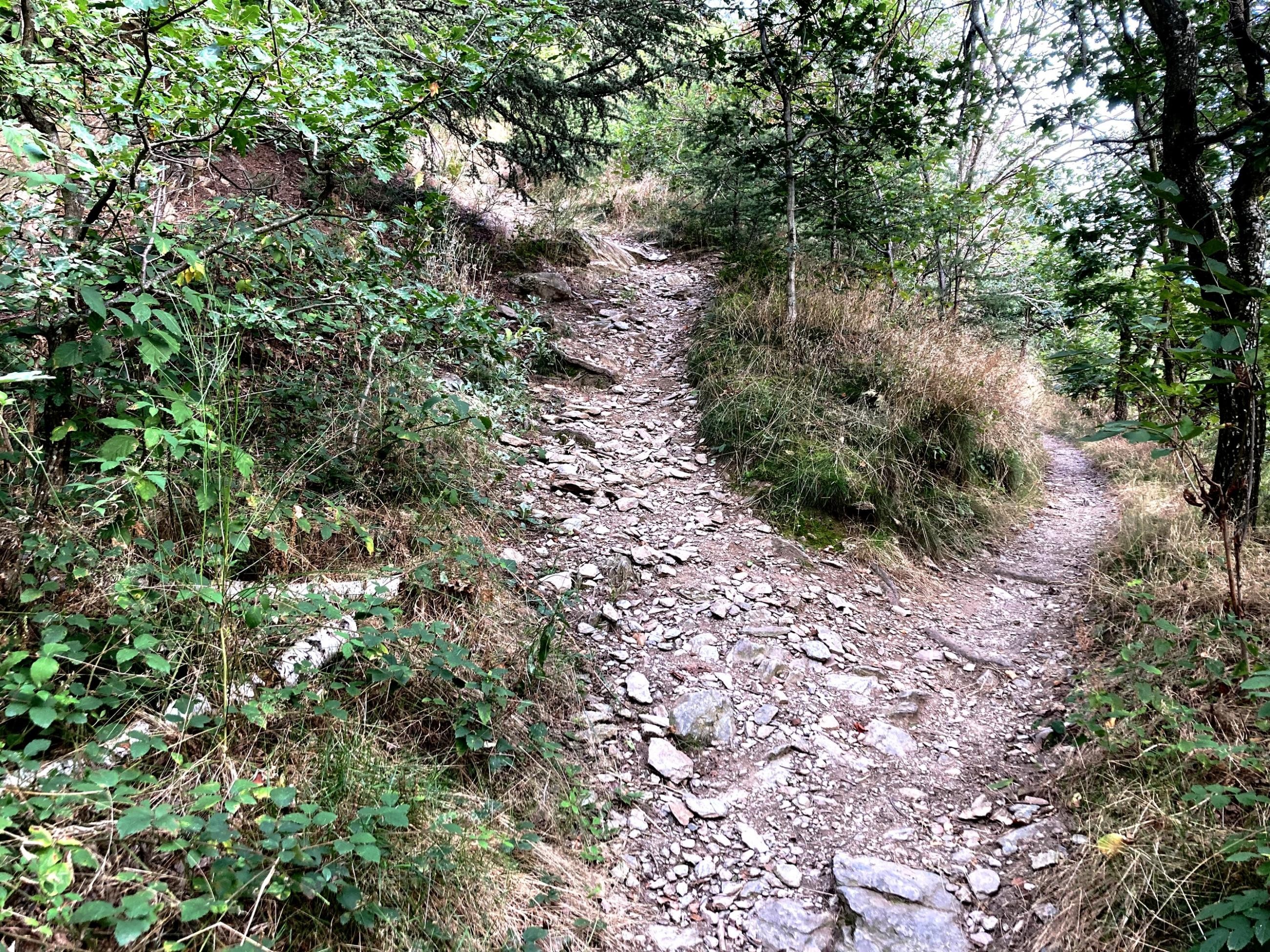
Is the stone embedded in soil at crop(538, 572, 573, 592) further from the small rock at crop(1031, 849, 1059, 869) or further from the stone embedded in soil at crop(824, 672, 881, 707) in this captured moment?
the small rock at crop(1031, 849, 1059, 869)

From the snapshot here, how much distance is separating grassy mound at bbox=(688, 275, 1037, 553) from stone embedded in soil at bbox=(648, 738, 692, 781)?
228 cm

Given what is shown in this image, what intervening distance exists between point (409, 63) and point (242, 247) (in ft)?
6.88

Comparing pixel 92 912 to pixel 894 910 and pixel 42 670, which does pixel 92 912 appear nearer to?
pixel 42 670

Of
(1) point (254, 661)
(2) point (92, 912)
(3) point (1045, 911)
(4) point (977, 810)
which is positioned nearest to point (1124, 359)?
(4) point (977, 810)

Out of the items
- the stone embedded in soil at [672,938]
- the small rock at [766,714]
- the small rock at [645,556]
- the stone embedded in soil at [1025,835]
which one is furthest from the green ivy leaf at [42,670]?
the stone embedded in soil at [1025,835]

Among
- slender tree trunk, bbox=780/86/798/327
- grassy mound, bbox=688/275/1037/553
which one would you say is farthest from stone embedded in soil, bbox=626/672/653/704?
slender tree trunk, bbox=780/86/798/327

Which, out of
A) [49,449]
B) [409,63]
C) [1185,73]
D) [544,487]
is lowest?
[544,487]

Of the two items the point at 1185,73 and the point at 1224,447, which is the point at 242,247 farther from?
the point at 1224,447

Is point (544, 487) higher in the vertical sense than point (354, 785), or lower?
higher

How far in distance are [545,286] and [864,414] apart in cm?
447

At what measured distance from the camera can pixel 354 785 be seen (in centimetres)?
188

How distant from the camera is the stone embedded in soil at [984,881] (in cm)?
225

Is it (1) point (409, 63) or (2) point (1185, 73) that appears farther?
(1) point (409, 63)

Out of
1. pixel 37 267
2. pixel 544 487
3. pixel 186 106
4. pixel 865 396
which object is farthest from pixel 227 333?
pixel 865 396
